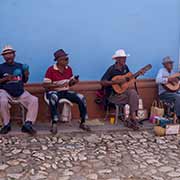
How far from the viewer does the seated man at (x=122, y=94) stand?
22.1ft

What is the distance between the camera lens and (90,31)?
7.11m

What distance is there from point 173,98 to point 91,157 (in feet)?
7.30

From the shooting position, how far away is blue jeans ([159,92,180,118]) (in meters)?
6.99

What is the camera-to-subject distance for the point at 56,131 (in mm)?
6414

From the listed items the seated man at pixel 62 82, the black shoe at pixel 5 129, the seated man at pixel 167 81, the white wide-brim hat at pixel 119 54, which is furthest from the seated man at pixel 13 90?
the seated man at pixel 167 81

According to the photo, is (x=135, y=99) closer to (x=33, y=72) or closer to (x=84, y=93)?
(x=84, y=93)

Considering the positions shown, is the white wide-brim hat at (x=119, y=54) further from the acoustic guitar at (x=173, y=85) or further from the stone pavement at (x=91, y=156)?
the stone pavement at (x=91, y=156)

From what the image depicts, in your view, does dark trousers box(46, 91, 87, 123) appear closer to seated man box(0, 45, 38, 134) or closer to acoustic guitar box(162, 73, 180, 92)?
seated man box(0, 45, 38, 134)

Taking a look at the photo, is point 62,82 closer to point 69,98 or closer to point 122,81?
point 69,98

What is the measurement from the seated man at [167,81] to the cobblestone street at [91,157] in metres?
0.82

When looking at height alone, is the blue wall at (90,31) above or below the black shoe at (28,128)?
above

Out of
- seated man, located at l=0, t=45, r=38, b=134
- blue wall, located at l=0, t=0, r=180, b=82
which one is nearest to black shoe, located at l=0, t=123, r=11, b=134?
seated man, located at l=0, t=45, r=38, b=134

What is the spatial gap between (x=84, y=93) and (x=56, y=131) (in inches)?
40.9

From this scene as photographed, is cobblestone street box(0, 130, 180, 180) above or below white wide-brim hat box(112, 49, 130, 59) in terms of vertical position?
below
